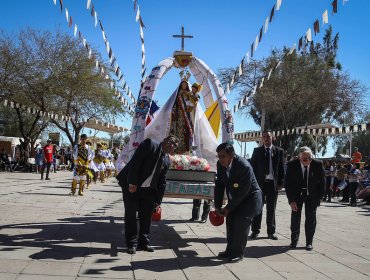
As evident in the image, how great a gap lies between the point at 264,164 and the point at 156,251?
2922 mm

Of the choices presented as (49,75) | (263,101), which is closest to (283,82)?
(263,101)

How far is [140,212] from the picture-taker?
22.6 feet

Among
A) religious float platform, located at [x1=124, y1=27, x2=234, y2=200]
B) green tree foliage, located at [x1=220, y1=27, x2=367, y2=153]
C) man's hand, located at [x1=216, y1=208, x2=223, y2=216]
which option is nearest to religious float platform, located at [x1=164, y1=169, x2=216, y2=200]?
religious float platform, located at [x1=124, y1=27, x2=234, y2=200]

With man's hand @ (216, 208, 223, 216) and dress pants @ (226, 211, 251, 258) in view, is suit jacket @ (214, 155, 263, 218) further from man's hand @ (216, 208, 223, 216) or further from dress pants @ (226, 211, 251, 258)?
man's hand @ (216, 208, 223, 216)

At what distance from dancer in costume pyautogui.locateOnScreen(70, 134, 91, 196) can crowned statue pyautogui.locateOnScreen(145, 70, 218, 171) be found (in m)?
5.47

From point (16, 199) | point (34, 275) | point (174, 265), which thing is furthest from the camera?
point (16, 199)

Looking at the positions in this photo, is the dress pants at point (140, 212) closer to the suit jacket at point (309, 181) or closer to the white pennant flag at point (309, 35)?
the suit jacket at point (309, 181)

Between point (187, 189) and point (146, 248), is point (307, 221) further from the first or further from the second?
point (146, 248)

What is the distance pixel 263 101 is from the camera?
3095 cm

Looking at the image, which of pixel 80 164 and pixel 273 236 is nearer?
pixel 273 236

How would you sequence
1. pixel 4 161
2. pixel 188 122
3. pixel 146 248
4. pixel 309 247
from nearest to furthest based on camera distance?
pixel 146 248, pixel 309 247, pixel 188 122, pixel 4 161

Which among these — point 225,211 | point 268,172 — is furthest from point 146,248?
point 268,172

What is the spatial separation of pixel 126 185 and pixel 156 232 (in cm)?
189

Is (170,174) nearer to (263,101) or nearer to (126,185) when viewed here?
(126,185)
